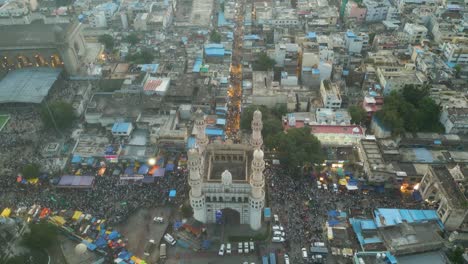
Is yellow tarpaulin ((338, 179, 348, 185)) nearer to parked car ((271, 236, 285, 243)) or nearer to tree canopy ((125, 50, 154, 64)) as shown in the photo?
parked car ((271, 236, 285, 243))

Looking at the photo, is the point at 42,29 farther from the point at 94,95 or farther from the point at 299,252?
the point at 299,252

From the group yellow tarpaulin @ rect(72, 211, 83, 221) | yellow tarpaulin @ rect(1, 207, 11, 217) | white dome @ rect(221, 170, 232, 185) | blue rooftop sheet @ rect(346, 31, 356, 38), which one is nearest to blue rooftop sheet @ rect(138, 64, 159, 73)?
yellow tarpaulin @ rect(72, 211, 83, 221)

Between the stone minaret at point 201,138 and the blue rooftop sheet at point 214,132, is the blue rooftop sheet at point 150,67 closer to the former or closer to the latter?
the blue rooftop sheet at point 214,132

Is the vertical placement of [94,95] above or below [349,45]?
below

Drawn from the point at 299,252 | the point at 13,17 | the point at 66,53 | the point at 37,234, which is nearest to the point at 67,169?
the point at 37,234

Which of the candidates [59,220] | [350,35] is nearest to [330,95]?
[350,35]

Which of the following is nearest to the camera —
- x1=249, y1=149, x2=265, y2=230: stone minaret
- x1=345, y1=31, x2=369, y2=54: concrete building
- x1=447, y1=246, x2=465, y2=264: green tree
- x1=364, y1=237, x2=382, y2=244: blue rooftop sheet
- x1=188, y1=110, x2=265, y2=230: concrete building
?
x1=249, y1=149, x2=265, y2=230: stone minaret
